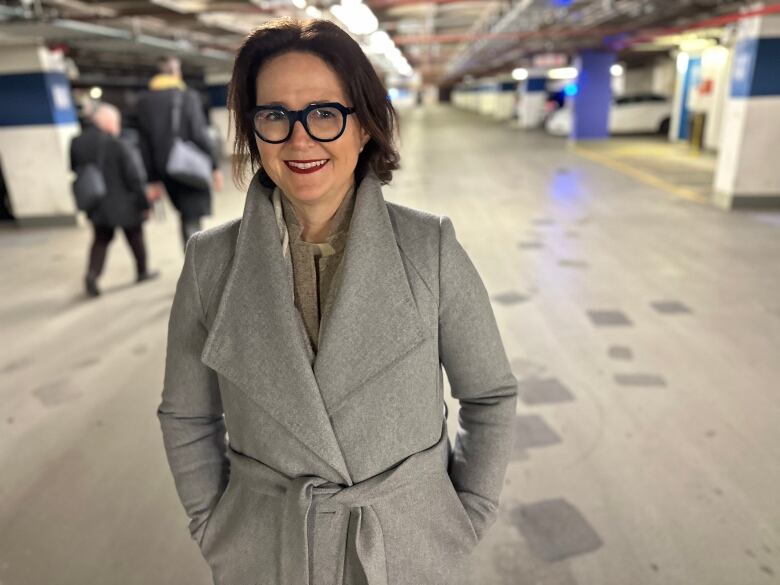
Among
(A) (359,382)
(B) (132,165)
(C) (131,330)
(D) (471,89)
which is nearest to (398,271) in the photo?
(A) (359,382)

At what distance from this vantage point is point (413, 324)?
3.23 ft

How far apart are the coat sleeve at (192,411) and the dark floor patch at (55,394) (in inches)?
93.1

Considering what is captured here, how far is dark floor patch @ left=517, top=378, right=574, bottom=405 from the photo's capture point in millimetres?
2939

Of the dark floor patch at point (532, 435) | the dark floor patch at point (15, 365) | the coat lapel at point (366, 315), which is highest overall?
the coat lapel at point (366, 315)

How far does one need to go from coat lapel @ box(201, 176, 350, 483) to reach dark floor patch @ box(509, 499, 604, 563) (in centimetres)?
134

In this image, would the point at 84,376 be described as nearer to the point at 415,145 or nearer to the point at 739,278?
the point at 739,278

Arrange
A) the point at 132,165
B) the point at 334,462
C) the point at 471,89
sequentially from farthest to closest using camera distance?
the point at 471,89, the point at 132,165, the point at 334,462

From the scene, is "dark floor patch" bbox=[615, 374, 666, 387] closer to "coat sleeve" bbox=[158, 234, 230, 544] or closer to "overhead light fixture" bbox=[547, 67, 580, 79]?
"coat sleeve" bbox=[158, 234, 230, 544]

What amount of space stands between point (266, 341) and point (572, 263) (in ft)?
15.1

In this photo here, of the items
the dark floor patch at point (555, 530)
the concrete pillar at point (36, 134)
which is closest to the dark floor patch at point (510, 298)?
the dark floor patch at point (555, 530)

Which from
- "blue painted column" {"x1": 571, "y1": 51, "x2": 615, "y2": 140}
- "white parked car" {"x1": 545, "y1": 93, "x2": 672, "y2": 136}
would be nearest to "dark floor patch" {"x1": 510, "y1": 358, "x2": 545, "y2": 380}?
"blue painted column" {"x1": 571, "y1": 51, "x2": 615, "y2": 140}

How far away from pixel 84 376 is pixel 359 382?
300cm

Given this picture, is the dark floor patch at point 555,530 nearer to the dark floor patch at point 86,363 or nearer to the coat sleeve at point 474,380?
the coat sleeve at point 474,380

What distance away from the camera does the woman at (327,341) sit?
96 cm
